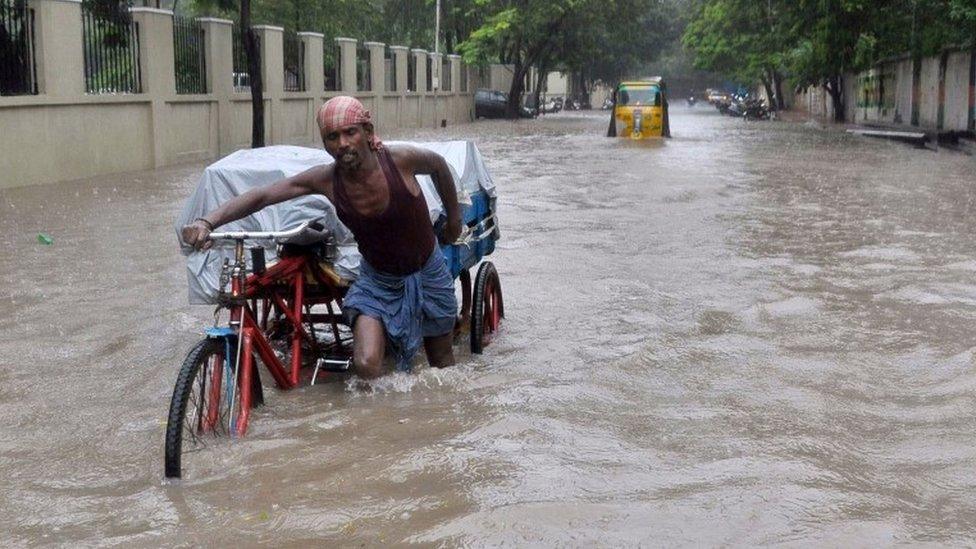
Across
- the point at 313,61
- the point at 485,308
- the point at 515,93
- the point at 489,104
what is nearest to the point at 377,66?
the point at 313,61

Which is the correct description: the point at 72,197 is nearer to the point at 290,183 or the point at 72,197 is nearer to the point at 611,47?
the point at 290,183

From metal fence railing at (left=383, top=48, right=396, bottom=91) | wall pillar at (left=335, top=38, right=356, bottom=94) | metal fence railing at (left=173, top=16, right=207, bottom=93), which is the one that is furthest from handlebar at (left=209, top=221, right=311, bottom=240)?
metal fence railing at (left=383, top=48, right=396, bottom=91)

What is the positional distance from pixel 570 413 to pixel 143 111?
16.5m

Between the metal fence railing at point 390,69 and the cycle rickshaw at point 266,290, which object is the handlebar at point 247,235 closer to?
the cycle rickshaw at point 266,290

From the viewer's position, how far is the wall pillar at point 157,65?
811 inches

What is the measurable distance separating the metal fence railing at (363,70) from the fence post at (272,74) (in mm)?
8016

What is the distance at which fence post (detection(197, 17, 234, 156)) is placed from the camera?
2366 cm

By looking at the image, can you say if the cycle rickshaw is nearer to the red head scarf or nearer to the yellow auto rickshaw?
the red head scarf

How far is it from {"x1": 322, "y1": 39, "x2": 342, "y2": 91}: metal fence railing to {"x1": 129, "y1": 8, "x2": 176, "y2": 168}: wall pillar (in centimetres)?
1117

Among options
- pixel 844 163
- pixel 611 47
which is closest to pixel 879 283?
pixel 844 163

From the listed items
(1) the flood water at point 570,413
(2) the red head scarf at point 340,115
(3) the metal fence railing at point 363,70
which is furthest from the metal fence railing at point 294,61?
(2) the red head scarf at point 340,115

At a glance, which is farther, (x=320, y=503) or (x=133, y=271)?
(x=133, y=271)

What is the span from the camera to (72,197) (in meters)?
15.5

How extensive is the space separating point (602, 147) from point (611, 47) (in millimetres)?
45817
